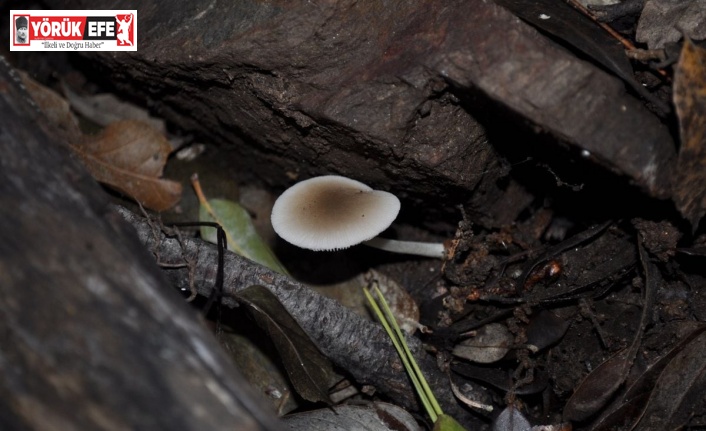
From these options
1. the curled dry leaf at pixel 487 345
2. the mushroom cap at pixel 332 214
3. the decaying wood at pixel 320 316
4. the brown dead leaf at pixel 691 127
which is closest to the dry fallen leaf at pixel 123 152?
the decaying wood at pixel 320 316

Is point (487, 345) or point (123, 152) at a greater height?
point (123, 152)

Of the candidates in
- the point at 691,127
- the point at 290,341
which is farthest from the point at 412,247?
the point at 691,127

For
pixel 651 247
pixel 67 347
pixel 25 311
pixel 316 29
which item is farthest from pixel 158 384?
pixel 651 247

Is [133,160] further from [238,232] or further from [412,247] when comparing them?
[412,247]

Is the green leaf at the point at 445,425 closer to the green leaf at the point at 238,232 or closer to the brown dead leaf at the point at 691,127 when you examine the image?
the green leaf at the point at 238,232

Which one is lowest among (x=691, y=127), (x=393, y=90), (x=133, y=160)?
(x=133, y=160)
